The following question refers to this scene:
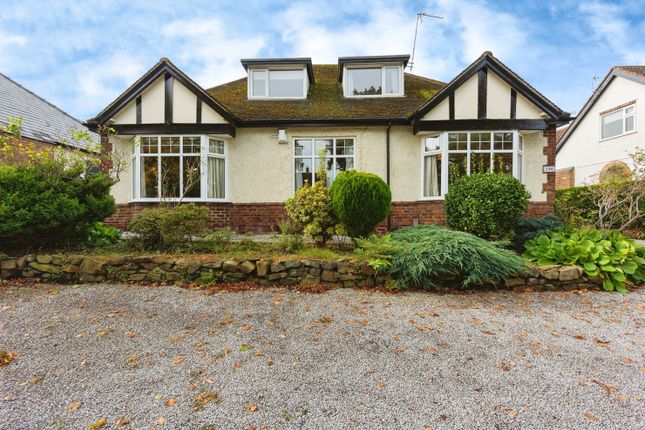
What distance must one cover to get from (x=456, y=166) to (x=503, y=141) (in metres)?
1.55

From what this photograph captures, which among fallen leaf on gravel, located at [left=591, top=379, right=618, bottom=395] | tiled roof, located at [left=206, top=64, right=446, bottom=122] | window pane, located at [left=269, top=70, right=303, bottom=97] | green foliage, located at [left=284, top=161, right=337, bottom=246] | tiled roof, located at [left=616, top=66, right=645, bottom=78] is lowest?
fallen leaf on gravel, located at [left=591, top=379, right=618, bottom=395]

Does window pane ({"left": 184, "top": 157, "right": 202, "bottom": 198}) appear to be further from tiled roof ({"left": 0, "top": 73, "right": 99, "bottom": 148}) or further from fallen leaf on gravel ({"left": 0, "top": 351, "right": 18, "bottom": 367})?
fallen leaf on gravel ({"left": 0, "top": 351, "right": 18, "bottom": 367})

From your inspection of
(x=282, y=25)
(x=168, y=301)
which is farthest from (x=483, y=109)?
(x=168, y=301)

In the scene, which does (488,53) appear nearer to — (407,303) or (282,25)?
(282,25)

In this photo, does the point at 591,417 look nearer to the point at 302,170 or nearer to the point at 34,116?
the point at 302,170

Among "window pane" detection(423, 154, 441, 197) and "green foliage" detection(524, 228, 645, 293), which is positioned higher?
"window pane" detection(423, 154, 441, 197)

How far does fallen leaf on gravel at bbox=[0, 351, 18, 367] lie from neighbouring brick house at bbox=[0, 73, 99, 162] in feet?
35.3

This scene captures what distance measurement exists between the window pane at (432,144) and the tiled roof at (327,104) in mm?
994

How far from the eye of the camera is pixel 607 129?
15641mm

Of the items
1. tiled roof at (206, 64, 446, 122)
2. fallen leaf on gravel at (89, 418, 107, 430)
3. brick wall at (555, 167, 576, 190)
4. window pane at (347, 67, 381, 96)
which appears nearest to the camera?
fallen leaf on gravel at (89, 418, 107, 430)

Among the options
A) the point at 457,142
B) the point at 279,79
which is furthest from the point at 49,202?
the point at 457,142

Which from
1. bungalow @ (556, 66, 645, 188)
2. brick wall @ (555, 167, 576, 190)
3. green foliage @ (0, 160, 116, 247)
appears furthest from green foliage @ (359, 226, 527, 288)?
brick wall @ (555, 167, 576, 190)

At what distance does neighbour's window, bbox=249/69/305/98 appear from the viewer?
10781 millimetres

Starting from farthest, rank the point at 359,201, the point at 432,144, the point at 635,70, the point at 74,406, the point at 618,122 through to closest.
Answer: the point at 618,122 → the point at 635,70 → the point at 432,144 → the point at 359,201 → the point at 74,406
